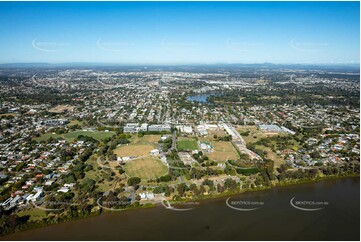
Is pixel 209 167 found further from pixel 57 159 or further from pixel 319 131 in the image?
pixel 319 131

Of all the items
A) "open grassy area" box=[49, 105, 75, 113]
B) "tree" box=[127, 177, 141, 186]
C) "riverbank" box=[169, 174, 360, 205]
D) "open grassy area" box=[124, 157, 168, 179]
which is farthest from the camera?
"open grassy area" box=[49, 105, 75, 113]

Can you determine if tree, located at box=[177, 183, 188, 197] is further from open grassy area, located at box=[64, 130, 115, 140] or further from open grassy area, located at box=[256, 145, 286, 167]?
open grassy area, located at box=[64, 130, 115, 140]

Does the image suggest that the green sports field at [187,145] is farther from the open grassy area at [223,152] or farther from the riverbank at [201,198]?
the riverbank at [201,198]

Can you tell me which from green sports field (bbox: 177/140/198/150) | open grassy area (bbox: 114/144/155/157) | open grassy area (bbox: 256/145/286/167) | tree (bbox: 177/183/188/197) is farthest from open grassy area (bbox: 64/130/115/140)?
open grassy area (bbox: 256/145/286/167)

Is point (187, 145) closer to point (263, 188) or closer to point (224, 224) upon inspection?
point (263, 188)

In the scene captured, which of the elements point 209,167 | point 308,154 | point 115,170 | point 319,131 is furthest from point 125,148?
point 319,131
